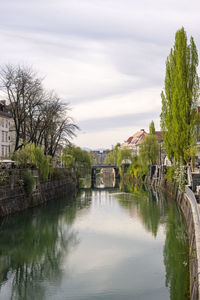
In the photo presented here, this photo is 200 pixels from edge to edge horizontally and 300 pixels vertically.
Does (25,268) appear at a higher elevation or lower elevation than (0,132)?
lower

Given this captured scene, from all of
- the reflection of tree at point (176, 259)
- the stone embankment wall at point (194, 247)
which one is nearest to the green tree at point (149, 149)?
the reflection of tree at point (176, 259)

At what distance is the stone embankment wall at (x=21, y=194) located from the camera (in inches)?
1070

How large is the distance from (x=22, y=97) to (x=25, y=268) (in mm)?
24955

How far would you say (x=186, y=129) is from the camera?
1395 inches

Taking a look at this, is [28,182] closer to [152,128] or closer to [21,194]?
[21,194]

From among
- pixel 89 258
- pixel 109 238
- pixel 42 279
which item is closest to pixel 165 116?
pixel 109 238

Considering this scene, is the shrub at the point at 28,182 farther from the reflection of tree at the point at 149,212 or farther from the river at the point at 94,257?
the reflection of tree at the point at 149,212

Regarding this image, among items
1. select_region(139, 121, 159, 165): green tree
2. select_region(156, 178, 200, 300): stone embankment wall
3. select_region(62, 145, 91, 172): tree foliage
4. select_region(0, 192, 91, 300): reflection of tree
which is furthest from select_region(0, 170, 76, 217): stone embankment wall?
select_region(139, 121, 159, 165): green tree

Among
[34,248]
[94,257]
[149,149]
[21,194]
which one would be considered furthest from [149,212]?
[149,149]

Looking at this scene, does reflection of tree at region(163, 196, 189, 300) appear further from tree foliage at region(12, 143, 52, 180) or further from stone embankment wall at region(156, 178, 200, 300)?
tree foliage at region(12, 143, 52, 180)

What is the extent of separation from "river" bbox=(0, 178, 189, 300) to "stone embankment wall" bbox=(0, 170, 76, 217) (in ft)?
3.30

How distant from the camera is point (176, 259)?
16.2 meters

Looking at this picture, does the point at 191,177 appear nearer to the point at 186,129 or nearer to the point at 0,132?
the point at 186,129

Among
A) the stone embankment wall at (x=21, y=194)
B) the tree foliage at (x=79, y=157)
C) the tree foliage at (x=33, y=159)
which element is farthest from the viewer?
the tree foliage at (x=79, y=157)
